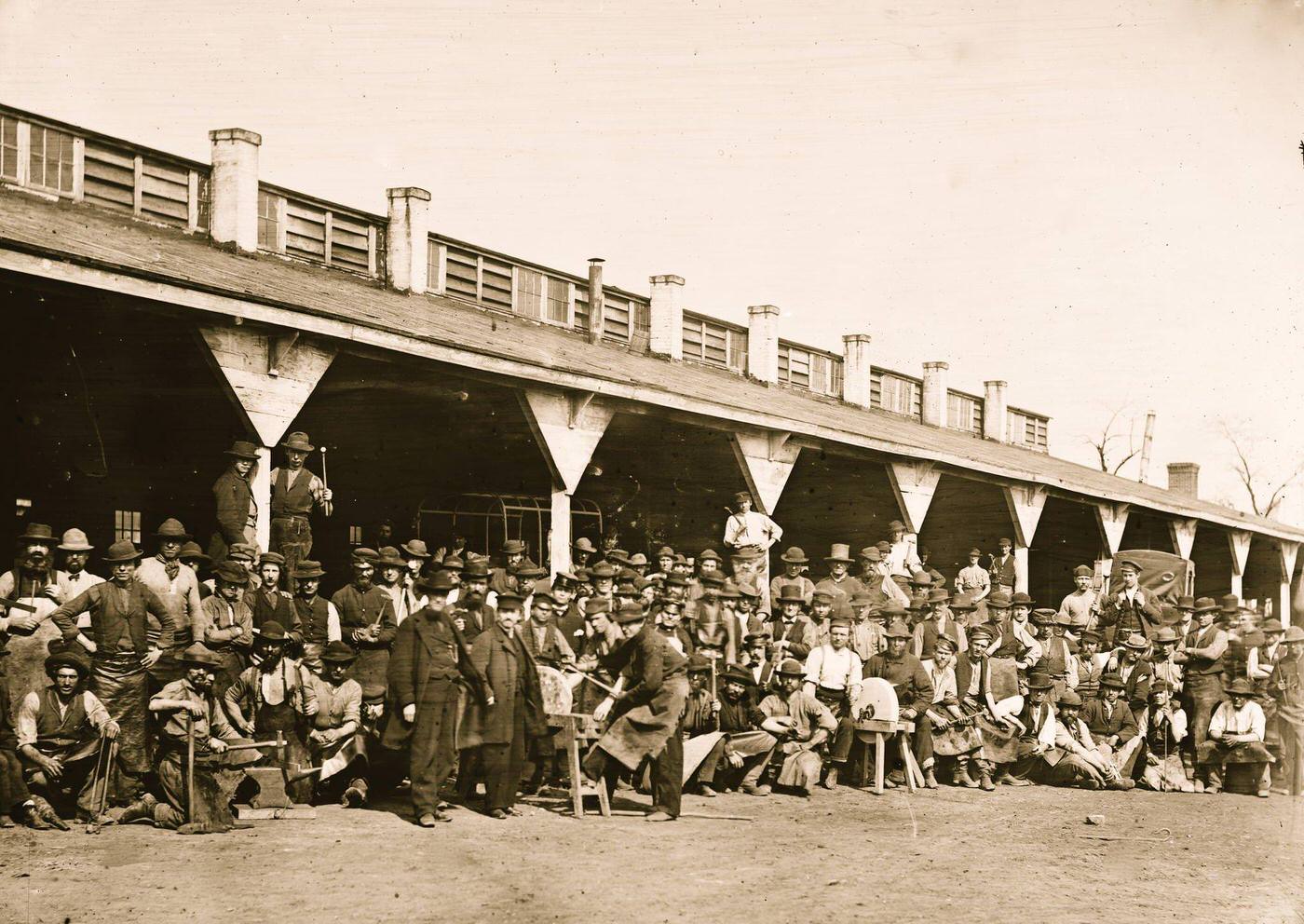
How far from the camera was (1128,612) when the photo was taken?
17.1 meters

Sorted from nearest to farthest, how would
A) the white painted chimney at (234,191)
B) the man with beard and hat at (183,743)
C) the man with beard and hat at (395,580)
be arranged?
the man with beard and hat at (183,743) < the man with beard and hat at (395,580) < the white painted chimney at (234,191)

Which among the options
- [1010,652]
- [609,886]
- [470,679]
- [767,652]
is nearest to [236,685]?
[470,679]

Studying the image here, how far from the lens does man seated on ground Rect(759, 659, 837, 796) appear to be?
479 inches

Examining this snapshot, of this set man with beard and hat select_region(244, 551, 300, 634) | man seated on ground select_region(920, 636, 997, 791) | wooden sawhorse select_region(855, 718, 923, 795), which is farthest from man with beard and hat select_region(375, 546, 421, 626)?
man seated on ground select_region(920, 636, 997, 791)

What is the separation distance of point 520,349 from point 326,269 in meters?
3.78

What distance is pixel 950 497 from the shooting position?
24.6 metres

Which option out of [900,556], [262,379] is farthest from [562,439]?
[900,556]

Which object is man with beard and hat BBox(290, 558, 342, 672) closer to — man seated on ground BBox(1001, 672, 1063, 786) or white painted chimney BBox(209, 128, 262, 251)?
white painted chimney BBox(209, 128, 262, 251)

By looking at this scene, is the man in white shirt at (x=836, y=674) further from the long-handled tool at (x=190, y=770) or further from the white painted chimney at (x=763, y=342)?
the white painted chimney at (x=763, y=342)

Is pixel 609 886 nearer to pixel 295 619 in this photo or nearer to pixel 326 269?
pixel 295 619

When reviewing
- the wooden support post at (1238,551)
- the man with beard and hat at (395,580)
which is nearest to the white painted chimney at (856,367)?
the wooden support post at (1238,551)

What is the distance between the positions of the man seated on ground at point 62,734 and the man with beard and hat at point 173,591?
23.3 inches

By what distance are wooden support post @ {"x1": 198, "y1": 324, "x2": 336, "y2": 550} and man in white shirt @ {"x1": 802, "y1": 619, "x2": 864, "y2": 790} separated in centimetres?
529

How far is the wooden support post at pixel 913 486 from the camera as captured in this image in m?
20.1
